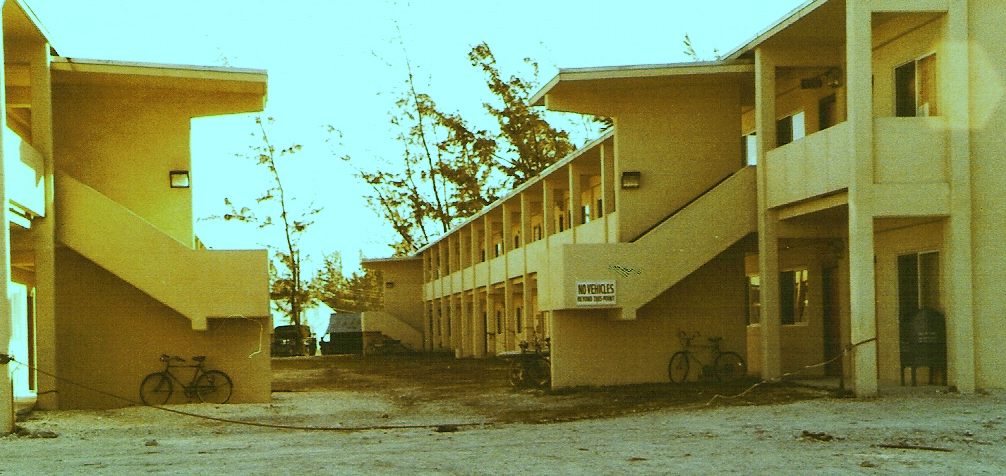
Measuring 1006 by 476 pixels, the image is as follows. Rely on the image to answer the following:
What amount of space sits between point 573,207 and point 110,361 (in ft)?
36.4

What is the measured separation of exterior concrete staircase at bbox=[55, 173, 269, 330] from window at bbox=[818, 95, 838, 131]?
10.7m

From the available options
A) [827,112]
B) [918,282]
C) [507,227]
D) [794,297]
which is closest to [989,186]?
[918,282]

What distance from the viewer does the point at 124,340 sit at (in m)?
22.3

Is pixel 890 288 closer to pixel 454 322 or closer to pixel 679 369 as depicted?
pixel 679 369

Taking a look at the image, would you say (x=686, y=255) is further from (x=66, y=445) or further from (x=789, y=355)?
(x=66, y=445)

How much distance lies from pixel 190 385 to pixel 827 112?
1251cm

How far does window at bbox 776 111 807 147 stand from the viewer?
25047 millimetres

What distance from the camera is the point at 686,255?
23.1 m

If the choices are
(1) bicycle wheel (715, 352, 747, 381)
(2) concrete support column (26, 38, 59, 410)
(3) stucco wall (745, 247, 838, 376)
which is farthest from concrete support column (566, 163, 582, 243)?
(2) concrete support column (26, 38, 59, 410)

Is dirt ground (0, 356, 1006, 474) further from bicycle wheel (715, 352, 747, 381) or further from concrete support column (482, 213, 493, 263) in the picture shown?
concrete support column (482, 213, 493, 263)

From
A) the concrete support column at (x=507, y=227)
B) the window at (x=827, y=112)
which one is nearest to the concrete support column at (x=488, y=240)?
the concrete support column at (x=507, y=227)

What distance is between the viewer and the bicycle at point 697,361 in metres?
24.6

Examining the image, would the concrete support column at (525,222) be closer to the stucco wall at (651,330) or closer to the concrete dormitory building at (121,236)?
the stucco wall at (651,330)

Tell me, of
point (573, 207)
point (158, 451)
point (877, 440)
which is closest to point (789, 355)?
point (573, 207)
